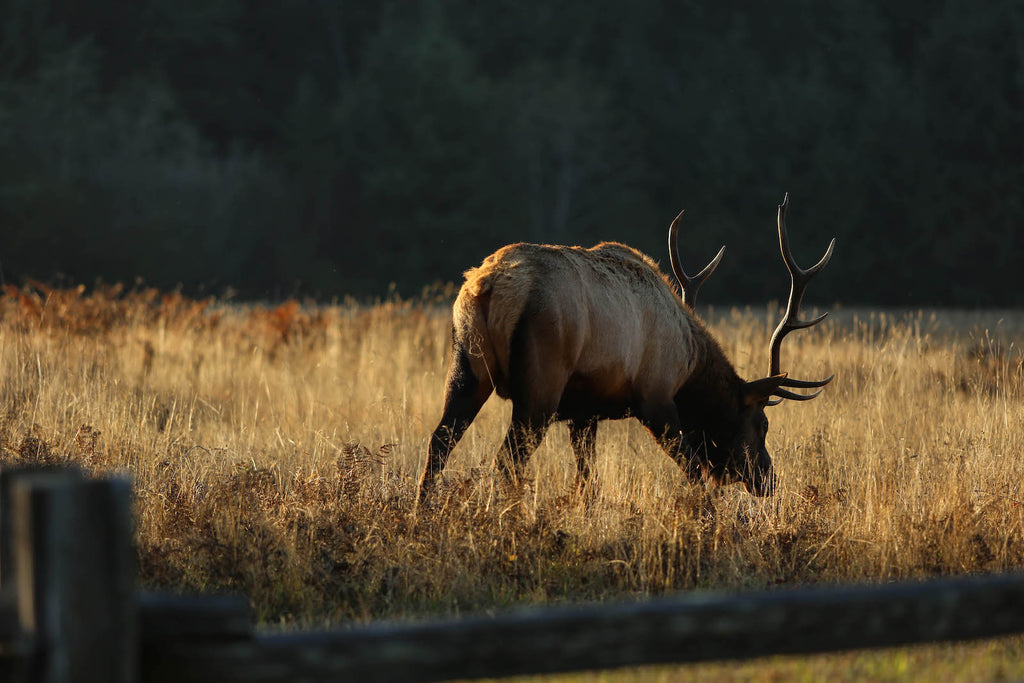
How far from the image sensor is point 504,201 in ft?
120

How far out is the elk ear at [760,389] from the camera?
717 cm

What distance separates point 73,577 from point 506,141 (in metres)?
36.5

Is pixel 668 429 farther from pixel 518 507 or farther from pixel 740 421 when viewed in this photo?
pixel 518 507

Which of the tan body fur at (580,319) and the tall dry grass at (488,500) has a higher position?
the tan body fur at (580,319)

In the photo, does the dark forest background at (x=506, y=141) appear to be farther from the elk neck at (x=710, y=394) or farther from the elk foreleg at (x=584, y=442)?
the elk foreleg at (x=584, y=442)

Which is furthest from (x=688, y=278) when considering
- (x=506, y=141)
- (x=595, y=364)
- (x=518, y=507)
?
(x=506, y=141)

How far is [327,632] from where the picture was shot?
6.92ft

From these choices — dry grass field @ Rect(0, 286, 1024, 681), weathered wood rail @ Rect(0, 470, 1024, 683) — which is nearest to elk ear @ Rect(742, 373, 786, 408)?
dry grass field @ Rect(0, 286, 1024, 681)

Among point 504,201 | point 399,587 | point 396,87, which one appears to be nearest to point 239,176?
point 396,87

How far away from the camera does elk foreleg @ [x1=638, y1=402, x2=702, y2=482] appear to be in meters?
6.58

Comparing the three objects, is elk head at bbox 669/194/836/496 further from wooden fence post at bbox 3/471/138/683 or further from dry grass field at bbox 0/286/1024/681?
wooden fence post at bbox 3/471/138/683

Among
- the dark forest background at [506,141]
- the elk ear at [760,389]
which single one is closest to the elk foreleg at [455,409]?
the elk ear at [760,389]

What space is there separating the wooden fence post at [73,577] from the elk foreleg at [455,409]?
12.2 ft

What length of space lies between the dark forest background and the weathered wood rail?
31467 millimetres
